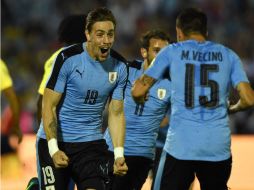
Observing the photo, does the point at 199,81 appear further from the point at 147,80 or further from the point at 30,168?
the point at 30,168

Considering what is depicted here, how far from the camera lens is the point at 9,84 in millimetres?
9195

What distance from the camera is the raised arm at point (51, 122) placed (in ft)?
23.4

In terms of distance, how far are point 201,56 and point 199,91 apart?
A: 0.27 metres

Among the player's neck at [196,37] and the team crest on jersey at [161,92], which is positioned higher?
the player's neck at [196,37]

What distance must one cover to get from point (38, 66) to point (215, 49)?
1118cm

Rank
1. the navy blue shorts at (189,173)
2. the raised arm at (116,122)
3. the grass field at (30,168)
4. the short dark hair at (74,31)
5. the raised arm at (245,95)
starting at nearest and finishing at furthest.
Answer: the raised arm at (245,95)
the navy blue shorts at (189,173)
the raised arm at (116,122)
the short dark hair at (74,31)
the grass field at (30,168)

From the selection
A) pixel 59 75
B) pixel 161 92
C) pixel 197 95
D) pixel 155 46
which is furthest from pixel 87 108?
pixel 155 46

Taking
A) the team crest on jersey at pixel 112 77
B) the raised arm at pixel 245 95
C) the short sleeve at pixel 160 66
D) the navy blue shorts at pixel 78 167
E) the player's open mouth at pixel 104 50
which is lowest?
the navy blue shorts at pixel 78 167

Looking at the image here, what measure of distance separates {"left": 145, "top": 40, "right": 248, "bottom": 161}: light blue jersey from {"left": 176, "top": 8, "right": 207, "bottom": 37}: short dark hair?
0.30ft

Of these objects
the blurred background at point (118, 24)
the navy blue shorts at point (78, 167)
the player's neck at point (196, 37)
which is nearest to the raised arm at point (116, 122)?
the navy blue shorts at point (78, 167)

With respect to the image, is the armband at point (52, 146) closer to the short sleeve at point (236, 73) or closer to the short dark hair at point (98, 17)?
the short dark hair at point (98, 17)

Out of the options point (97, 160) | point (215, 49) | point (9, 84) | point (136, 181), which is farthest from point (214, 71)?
point (9, 84)

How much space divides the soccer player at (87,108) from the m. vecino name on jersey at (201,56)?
2.19ft

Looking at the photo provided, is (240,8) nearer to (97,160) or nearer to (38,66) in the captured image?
(38,66)
